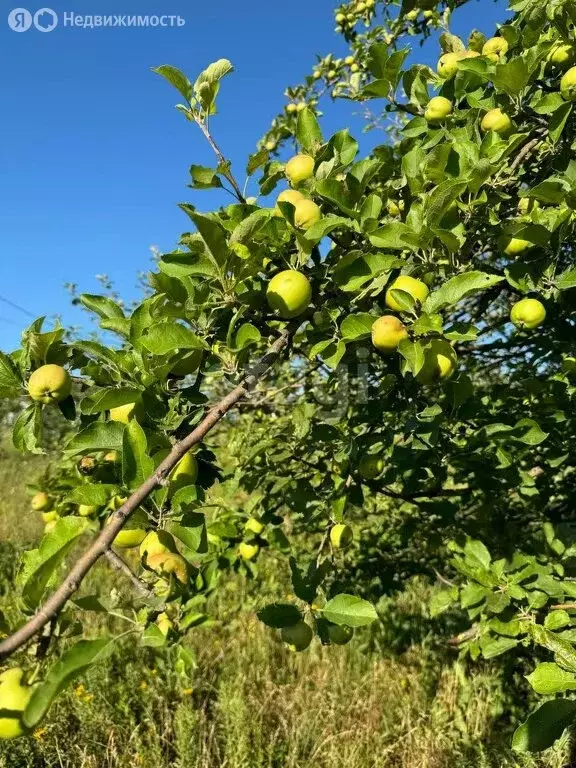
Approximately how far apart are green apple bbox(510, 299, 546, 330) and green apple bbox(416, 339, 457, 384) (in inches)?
14.2

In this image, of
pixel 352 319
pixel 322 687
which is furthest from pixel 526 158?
pixel 322 687

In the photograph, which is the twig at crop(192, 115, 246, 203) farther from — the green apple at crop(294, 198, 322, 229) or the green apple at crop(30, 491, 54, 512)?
the green apple at crop(30, 491, 54, 512)

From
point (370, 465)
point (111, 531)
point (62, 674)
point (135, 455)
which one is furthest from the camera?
point (370, 465)

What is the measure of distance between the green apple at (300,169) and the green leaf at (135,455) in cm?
72

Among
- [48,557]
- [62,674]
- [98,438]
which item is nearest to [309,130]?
[98,438]

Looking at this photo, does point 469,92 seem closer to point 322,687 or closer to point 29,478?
point 322,687

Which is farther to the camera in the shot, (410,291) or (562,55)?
(562,55)

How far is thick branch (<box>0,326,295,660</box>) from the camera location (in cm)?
65

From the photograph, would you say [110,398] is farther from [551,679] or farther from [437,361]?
[551,679]

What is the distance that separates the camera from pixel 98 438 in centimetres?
104

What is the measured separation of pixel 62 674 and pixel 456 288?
2.93 ft

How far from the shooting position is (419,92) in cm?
171

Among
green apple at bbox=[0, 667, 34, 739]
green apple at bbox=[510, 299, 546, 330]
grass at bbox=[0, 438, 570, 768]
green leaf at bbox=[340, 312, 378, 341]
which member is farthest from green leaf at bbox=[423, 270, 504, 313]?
grass at bbox=[0, 438, 570, 768]

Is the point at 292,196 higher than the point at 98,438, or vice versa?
the point at 292,196
